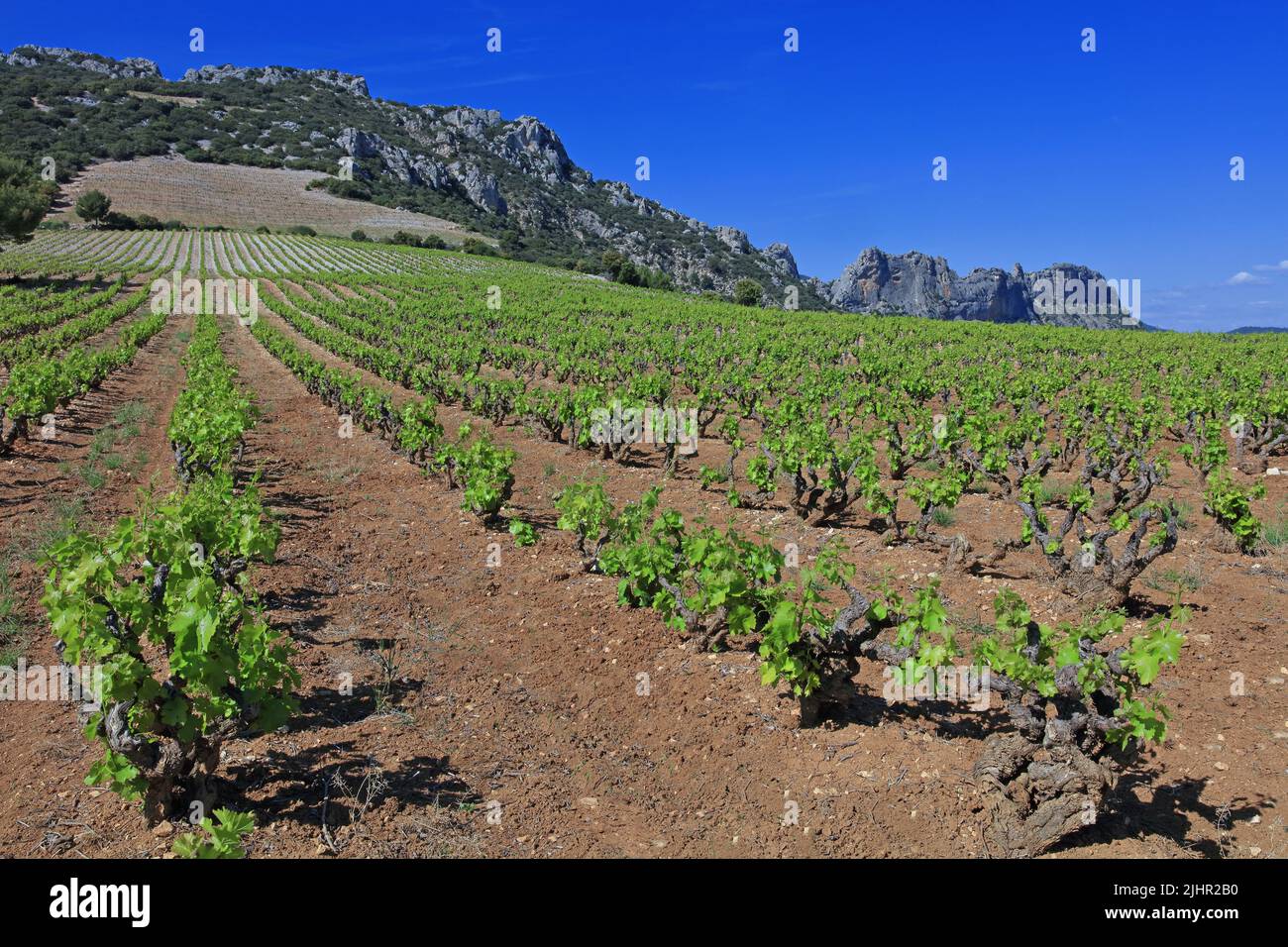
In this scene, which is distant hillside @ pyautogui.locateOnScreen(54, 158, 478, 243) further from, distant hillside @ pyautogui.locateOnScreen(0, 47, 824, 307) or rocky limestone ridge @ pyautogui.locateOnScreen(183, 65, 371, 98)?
rocky limestone ridge @ pyautogui.locateOnScreen(183, 65, 371, 98)

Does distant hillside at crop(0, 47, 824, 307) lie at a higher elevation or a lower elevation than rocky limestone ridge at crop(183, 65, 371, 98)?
lower

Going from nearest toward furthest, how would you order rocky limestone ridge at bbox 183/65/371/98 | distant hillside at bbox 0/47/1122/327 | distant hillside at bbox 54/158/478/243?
distant hillside at bbox 54/158/478/243 < distant hillside at bbox 0/47/1122/327 < rocky limestone ridge at bbox 183/65/371/98

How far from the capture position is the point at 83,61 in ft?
556

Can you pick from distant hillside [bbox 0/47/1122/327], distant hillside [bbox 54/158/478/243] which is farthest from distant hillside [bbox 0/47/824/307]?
distant hillside [bbox 54/158/478/243]

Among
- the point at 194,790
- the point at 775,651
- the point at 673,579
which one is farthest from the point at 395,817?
the point at 673,579

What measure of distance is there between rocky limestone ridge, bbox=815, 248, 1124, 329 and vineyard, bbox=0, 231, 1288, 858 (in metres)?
148

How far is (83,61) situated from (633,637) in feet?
759

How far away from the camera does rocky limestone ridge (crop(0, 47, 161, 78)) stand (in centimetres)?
15350

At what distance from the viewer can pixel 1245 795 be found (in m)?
5.04

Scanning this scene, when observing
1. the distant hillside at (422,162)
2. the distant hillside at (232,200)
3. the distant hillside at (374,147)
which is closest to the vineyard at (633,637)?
the distant hillside at (422,162)

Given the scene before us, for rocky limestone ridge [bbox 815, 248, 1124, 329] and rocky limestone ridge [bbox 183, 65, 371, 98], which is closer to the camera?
rocky limestone ridge [bbox 815, 248, 1124, 329]

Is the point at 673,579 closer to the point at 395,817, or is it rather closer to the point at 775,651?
the point at 775,651

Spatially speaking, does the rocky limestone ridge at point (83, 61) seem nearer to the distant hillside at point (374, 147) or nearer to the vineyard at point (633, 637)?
the distant hillside at point (374, 147)

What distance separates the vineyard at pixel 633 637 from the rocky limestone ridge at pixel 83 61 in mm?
198166
